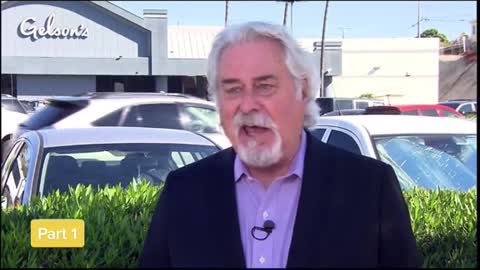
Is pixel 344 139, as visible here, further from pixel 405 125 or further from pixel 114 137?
pixel 114 137

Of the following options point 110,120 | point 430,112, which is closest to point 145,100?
point 110,120

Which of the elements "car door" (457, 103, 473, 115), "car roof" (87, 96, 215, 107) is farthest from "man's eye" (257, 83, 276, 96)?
"car door" (457, 103, 473, 115)

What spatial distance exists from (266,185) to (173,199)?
0.32m

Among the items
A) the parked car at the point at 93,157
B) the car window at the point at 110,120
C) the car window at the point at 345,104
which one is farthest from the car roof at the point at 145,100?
the car window at the point at 345,104

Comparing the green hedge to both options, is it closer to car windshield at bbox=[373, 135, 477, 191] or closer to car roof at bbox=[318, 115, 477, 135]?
car windshield at bbox=[373, 135, 477, 191]

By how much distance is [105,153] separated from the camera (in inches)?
200

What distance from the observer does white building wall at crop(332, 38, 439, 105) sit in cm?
4022

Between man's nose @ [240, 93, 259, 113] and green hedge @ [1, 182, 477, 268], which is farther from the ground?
man's nose @ [240, 93, 259, 113]

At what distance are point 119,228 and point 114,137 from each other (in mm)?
2534

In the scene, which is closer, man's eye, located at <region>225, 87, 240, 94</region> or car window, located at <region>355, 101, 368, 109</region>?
man's eye, located at <region>225, 87, 240, 94</region>

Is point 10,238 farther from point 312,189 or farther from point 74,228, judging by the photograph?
point 312,189

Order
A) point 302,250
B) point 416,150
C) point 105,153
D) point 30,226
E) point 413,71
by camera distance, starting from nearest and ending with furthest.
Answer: point 302,250 < point 30,226 < point 105,153 < point 416,150 < point 413,71

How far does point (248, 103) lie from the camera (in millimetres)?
2379

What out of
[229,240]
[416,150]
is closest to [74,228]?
[229,240]
